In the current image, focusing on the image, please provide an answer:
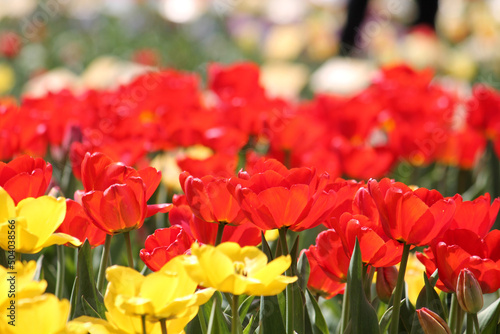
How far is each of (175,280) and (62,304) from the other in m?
0.11

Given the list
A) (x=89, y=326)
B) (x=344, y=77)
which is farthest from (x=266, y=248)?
(x=344, y=77)

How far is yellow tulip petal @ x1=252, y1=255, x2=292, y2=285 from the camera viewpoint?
0.69 metres

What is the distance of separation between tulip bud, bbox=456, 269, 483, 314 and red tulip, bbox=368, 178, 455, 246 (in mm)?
55

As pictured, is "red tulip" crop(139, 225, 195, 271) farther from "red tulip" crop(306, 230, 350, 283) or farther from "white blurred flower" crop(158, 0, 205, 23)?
"white blurred flower" crop(158, 0, 205, 23)

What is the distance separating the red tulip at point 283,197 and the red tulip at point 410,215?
63 mm

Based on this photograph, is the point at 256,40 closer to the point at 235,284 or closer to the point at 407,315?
the point at 407,315

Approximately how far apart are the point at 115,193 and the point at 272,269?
239 millimetres

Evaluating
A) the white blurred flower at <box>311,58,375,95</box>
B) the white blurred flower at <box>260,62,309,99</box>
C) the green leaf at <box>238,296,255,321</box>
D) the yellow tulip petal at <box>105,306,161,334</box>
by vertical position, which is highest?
the yellow tulip petal at <box>105,306,161,334</box>

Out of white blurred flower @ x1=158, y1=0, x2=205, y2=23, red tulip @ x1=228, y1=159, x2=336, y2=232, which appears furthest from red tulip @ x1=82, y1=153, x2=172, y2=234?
white blurred flower @ x1=158, y1=0, x2=205, y2=23

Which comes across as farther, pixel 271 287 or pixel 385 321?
pixel 385 321

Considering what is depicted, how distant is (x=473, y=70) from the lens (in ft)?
16.1

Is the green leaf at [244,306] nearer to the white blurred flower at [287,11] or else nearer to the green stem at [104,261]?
the green stem at [104,261]

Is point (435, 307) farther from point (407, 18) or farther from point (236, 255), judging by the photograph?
point (407, 18)

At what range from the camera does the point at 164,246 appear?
2.77 feet
